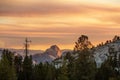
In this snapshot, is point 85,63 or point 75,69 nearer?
point 85,63

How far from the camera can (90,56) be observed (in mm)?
92812

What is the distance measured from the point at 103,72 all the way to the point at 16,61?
4395cm

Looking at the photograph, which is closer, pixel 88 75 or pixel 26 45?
pixel 88 75

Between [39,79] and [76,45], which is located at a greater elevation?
[76,45]

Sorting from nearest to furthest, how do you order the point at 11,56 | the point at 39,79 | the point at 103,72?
1. the point at 103,72
2. the point at 39,79
3. the point at 11,56

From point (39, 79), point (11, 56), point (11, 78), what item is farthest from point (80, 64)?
point (11, 56)

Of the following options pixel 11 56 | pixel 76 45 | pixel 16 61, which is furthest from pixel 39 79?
pixel 76 45

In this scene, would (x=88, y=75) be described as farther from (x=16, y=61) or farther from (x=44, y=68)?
(x=16, y=61)

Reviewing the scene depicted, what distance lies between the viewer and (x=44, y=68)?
135 m

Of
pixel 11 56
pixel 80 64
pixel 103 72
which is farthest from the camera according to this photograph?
pixel 11 56

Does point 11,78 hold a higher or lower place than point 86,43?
lower

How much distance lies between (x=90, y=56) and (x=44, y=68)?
4398 cm

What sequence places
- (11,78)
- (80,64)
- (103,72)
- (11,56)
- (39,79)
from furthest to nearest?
(11,56) → (39,79) → (103,72) → (11,78) → (80,64)

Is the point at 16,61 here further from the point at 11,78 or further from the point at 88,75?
the point at 88,75
